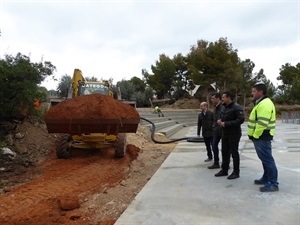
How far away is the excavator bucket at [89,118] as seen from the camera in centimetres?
711

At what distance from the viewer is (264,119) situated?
16.4 feet

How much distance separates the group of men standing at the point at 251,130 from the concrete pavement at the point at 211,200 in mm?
258

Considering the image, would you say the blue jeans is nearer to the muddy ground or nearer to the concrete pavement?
the concrete pavement

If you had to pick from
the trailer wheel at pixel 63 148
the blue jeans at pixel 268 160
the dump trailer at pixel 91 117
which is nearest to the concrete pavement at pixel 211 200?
the blue jeans at pixel 268 160

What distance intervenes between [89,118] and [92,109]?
0.73 ft

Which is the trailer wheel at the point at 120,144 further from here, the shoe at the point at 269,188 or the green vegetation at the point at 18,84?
the shoe at the point at 269,188

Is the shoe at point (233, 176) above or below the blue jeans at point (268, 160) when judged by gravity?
below

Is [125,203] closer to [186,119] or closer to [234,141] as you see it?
[234,141]

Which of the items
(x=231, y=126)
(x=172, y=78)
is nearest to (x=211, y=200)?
(x=231, y=126)

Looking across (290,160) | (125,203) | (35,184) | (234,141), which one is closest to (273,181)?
(234,141)

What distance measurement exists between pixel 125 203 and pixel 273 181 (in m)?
2.33

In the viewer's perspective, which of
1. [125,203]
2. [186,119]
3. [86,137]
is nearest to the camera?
[125,203]

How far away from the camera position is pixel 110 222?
4180 mm

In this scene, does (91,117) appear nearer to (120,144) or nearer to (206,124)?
(120,144)
